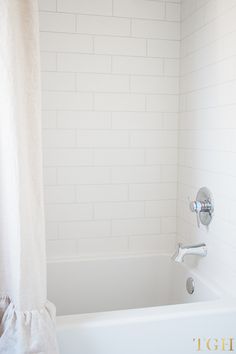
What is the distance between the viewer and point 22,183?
4.30 ft

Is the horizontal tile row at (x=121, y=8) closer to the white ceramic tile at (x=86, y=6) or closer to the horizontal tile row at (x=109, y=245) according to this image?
the white ceramic tile at (x=86, y=6)

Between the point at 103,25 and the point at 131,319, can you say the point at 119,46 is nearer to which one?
the point at 103,25

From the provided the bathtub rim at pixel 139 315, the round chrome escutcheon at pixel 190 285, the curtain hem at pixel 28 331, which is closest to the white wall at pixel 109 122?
the round chrome escutcheon at pixel 190 285

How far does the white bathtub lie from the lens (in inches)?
56.4

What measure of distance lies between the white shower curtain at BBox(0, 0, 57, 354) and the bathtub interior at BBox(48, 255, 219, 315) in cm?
80

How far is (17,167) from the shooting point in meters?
1.29

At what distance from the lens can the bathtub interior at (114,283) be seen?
215 centimetres

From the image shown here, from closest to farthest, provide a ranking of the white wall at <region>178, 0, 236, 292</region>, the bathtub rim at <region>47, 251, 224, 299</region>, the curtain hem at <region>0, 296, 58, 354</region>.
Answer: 1. the curtain hem at <region>0, 296, 58, 354</region>
2. the white wall at <region>178, 0, 236, 292</region>
3. the bathtub rim at <region>47, 251, 224, 299</region>

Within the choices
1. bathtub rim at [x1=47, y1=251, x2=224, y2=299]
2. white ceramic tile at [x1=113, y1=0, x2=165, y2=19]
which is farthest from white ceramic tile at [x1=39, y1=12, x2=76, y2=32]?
bathtub rim at [x1=47, y1=251, x2=224, y2=299]

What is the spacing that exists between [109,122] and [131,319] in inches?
43.7

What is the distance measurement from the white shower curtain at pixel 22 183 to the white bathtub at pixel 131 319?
15 centimetres

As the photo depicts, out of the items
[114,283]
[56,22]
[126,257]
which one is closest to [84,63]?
[56,22]

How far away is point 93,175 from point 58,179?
0.20 metres

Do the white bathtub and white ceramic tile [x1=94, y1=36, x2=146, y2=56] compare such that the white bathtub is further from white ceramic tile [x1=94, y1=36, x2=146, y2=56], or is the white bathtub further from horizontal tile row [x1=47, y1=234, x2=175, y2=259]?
white ceramic tile [x1=94, y1=36, x2=146, y2=56]
